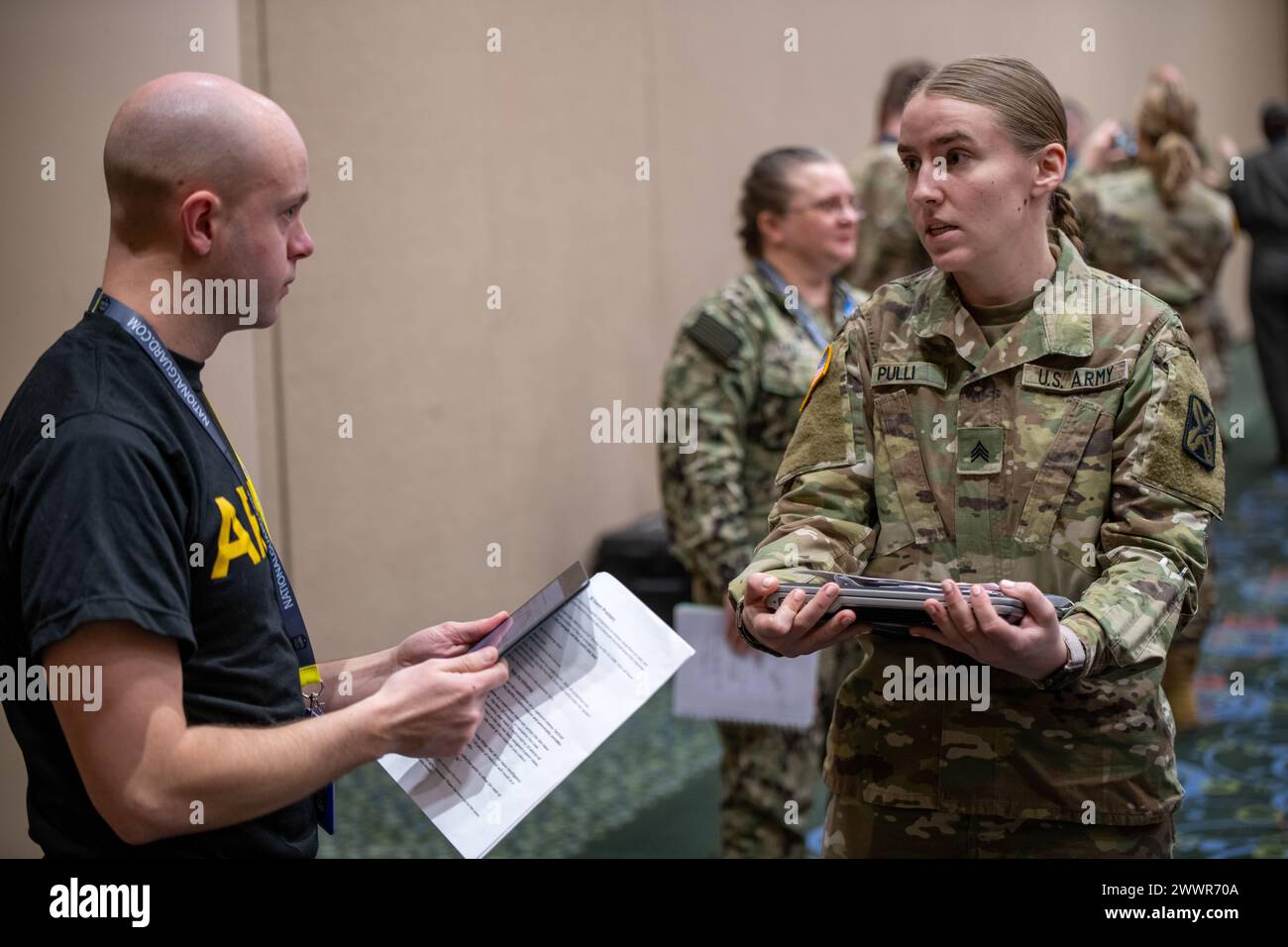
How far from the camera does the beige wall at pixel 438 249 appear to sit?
9.27 feet

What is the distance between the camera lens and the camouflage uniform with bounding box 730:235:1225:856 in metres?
1.70

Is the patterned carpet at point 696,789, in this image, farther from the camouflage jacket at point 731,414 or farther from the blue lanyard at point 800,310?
the blue lanyard at point 800,310

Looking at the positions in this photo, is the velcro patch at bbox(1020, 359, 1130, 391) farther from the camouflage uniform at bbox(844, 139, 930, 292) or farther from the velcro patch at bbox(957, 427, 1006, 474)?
the camouflage uniform at bbox(844, 139, 930, 292)

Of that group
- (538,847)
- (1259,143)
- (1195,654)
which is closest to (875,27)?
(1195,654)

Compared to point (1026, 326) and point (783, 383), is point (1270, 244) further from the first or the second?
point (1026, 326)

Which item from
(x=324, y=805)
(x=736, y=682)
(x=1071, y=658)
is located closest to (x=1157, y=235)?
(x=736, y=682)

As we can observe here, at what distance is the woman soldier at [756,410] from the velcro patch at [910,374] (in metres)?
1.32

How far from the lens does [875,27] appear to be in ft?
24.6

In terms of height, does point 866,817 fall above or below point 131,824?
below

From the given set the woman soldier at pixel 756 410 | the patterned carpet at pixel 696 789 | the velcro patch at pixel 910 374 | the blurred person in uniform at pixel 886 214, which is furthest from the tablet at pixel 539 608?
the blurred person in uniform at pixel 886 214

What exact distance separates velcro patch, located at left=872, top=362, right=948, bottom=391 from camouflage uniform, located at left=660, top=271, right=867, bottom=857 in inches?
52.2

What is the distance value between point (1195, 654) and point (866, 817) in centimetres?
297

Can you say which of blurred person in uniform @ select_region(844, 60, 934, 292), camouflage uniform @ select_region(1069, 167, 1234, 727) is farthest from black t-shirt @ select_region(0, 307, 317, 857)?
camouflage uniform @ select_region(1069, 167, 1234, 727)
